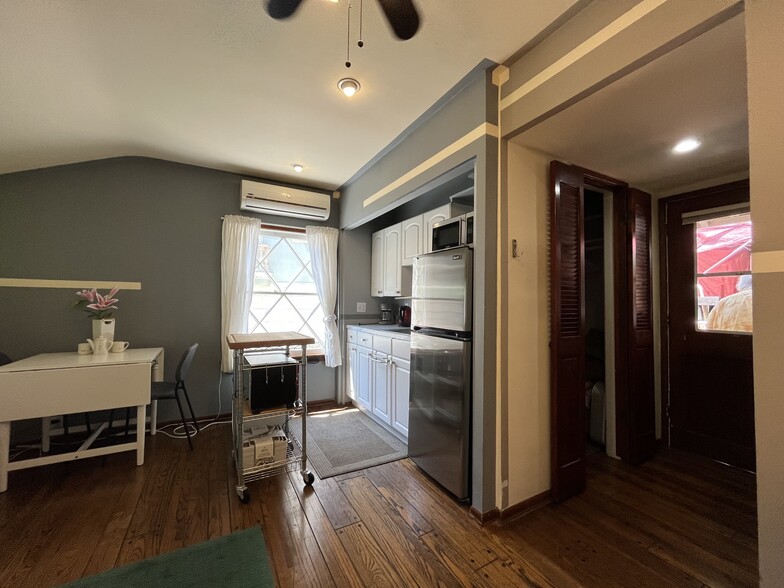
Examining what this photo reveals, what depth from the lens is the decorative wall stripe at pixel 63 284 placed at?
2660 millimetres

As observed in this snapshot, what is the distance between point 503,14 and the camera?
144 centimetres

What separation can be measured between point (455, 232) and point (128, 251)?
3049 mm

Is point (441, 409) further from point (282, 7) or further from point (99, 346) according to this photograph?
point (99, 346)

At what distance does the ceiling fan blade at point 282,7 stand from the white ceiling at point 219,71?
0.33 m

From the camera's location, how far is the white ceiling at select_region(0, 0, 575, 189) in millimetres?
1446

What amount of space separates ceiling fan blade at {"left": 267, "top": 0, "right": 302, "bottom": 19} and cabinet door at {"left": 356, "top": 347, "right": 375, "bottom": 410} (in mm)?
2733

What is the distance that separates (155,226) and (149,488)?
2.32 metres

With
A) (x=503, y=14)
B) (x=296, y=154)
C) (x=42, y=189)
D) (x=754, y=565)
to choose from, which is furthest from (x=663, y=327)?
(x=42, y=189)

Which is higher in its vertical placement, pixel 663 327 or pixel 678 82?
pixel 678 82

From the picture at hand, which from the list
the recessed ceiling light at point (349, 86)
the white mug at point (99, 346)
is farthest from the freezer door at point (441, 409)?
the white mug at point (99, 346)

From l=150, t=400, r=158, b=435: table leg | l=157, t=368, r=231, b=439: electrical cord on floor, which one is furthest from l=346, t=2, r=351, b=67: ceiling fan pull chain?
l=150, t=400, r=158, b=435: table leg

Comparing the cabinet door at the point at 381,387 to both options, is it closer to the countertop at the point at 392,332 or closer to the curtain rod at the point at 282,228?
the countertop at the point at 392,332

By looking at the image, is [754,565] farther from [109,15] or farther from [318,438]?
[109,15]

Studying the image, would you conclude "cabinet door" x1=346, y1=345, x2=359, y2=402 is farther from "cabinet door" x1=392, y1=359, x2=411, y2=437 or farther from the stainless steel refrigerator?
the stainless steel refrigerator
